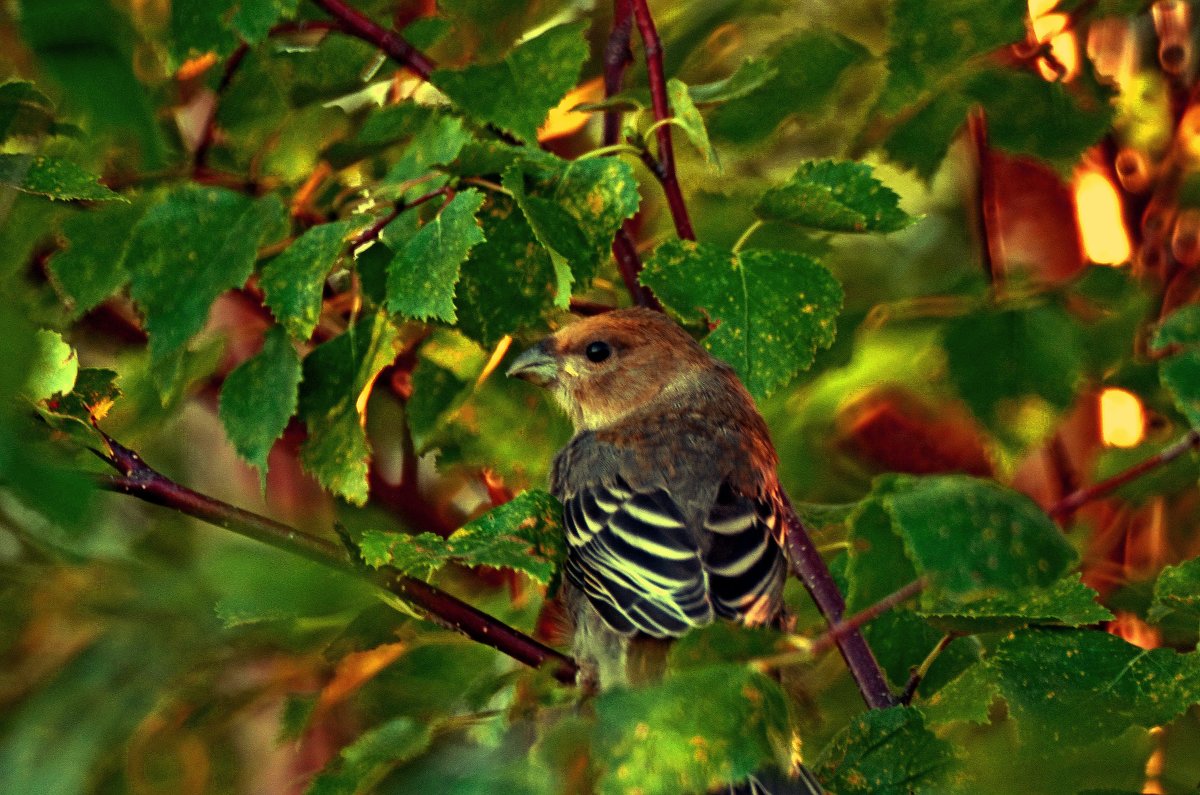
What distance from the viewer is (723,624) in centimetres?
152

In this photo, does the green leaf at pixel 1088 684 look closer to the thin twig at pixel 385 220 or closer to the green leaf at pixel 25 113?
the thin twig at pixel 385 220

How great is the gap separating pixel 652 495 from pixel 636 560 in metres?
0.28

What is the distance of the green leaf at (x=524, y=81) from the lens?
235 centimetres

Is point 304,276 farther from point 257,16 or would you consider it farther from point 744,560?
point 744,560

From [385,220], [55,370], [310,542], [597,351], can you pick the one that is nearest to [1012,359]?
[597,351]

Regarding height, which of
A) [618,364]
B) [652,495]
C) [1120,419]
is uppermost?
[652,495]

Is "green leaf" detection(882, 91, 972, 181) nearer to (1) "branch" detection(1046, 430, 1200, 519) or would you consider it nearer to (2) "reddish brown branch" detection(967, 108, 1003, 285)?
(2) "reddish brown branch" detection(967, 108, 1003, 285)

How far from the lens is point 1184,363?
2.25 m

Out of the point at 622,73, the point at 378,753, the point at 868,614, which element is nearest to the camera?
the point at 868,614

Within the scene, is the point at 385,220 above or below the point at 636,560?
above

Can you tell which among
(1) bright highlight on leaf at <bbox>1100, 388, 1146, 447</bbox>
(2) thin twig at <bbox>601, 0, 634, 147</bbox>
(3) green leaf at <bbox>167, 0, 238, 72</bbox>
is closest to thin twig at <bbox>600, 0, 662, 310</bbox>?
(2) thin twig at <bbox>601, 0, 634, 147</bbox>

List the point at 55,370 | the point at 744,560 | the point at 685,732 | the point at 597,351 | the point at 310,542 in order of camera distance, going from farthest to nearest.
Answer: the point at 597,351 < the point at 744,560 < the point at 55,370 < the point at 310,542 < the point at 685,732

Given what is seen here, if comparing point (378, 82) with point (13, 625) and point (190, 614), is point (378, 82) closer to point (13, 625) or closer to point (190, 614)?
point (13, 625)

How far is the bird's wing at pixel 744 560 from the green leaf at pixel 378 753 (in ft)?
3.00
